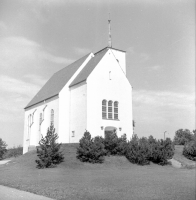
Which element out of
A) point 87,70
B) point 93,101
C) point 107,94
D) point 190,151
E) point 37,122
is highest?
point 87,70

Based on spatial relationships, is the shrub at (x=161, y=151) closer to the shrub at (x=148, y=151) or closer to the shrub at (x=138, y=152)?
the shrub at (x=148, y=151)

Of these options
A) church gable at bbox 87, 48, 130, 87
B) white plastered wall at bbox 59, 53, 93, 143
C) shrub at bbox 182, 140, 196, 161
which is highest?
church gable at bbox 87, 48, 130, 87

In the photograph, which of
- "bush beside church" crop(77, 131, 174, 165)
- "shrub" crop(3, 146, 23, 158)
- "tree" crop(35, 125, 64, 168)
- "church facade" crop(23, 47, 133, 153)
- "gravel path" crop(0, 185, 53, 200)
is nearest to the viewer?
"gravel path" crop(0, 185, 53, 200)

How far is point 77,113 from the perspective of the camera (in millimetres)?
37875

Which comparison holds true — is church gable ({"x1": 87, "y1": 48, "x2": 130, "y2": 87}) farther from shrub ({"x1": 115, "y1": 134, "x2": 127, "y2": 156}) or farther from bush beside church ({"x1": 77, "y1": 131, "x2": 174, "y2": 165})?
shrub ({"x1": 115, "y1": 134, "x2": 127, "y2": 156})

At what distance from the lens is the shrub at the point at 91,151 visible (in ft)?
93.1

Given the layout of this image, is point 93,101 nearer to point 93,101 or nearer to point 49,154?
point 93,101

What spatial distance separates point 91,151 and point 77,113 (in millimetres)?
10424

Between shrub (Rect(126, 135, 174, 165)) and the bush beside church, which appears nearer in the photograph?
the bush beside church

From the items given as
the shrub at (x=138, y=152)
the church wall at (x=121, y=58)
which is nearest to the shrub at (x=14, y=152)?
the church wall at (x=121, y=58)

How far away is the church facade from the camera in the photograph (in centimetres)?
3628

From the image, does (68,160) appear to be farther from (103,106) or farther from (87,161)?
(103,106)

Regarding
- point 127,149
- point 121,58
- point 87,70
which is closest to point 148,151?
point 127,149

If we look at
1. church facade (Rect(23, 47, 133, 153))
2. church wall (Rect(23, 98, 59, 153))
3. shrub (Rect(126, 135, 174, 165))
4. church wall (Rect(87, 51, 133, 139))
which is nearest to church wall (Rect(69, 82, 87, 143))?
church facade (Rect(23, 47, 133, 153))
